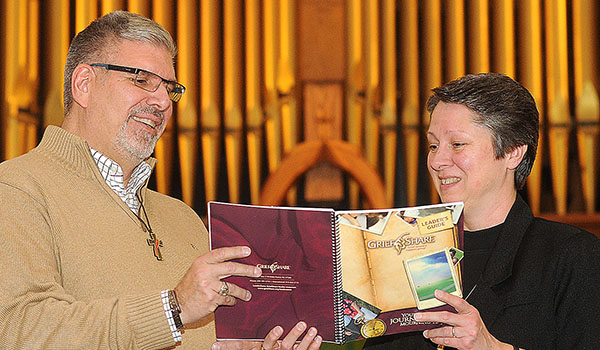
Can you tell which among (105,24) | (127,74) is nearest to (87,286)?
(127,74)

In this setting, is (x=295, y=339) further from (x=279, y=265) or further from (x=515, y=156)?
(x=515, y=156)

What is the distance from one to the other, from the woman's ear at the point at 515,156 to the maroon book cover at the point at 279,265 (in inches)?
24.5

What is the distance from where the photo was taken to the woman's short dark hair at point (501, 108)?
198 cm

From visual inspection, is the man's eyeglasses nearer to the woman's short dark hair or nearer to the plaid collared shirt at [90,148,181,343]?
the plaid collared shirt at [90,148,181,343]

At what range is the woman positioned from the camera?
1755 millimetres

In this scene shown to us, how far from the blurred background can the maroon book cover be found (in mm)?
2467

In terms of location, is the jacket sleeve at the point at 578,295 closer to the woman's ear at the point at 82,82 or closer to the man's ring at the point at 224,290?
the man's ring at the point at 224,290

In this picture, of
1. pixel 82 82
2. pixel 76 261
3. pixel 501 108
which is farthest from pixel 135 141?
pixel 501 108

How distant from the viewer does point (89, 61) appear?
2.08 m

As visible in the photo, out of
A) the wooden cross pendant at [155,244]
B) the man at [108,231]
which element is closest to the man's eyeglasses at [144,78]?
the man at [108,231]

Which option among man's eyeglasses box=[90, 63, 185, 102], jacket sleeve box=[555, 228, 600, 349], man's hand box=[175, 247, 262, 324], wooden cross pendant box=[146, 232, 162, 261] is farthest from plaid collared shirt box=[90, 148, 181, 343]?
jacket sleeve box=[555, 228, 600, 349]

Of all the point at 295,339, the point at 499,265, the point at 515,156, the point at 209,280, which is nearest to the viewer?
the point at 209,280

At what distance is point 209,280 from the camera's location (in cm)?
162

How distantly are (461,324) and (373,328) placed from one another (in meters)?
0.20
